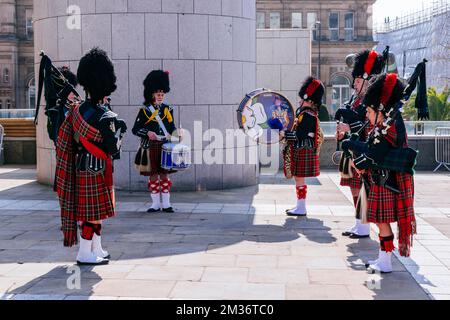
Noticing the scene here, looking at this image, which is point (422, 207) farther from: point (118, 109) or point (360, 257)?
point (118, 109)

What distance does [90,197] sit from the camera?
638cm

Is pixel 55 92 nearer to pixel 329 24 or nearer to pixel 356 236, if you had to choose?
pixel 356 236

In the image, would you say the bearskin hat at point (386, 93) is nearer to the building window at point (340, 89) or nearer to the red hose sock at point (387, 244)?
the red hose sock at point (387, 244)

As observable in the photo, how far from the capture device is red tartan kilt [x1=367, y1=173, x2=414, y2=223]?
611 cm

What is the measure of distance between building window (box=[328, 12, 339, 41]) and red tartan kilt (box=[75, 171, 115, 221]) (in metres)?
49.9

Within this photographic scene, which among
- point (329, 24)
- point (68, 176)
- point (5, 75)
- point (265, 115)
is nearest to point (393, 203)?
point (68, 176)

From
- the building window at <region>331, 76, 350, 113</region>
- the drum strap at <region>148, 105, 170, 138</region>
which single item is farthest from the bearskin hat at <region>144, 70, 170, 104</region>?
the building window at <region>331, 76, 350, 113</region>

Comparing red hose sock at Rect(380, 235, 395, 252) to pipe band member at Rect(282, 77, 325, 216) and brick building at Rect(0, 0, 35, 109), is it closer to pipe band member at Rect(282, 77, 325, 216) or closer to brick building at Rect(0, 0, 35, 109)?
pipe band member at Rect(282, 77, 325, 216)

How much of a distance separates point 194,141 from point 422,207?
416 centimetres

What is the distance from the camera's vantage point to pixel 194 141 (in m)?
11.6

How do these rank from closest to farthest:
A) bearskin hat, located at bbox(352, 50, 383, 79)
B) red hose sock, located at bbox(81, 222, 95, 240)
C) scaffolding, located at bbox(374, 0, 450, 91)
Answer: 1. red hose sock, located at bbox(81, 222, 95, 240)
2. bearskin hat, located at bbox(352, 50, 383, 79)
3. scaffolding, located at bbox(374, 0, 450, 91)

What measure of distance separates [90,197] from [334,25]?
A: 165ft

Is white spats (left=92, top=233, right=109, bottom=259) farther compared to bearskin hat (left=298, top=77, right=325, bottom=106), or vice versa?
bearskin hat (left=298, top=77, right=325, bottom=106)
